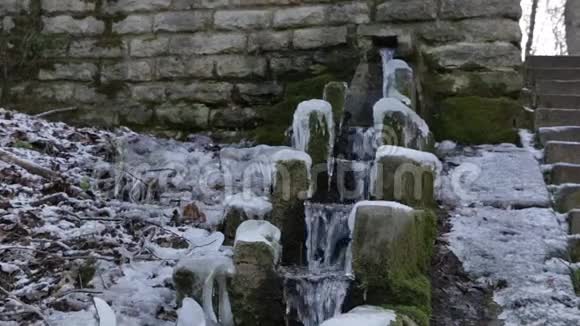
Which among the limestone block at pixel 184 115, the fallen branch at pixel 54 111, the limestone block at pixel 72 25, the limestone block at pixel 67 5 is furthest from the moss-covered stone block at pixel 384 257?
the limestone block at pixel 67 5

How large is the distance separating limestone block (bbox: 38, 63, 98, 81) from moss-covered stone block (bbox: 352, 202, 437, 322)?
4.02 metres

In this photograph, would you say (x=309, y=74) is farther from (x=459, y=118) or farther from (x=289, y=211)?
(x=289, y=211)

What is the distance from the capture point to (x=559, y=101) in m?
5.40

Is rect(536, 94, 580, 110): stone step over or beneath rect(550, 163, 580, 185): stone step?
over

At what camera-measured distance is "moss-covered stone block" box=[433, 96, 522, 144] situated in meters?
5.16

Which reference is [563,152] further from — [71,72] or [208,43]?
[71,72]

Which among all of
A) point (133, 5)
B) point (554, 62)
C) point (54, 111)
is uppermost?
point (133, 5)

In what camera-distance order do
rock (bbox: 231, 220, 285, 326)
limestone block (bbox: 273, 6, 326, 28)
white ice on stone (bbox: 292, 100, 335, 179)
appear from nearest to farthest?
1. rock (bbox: 231, 220, 285, 326)
2. white ice on stone (bbox: 292, 100, 335, 179)
3. limestone block (bbox: 273, 6, 326, 28)

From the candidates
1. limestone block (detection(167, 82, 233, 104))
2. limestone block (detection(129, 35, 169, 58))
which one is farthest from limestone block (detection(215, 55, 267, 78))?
limestone block (detection(129, 35, 169, 58))

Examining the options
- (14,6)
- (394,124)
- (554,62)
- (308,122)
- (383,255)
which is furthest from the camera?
(554,62)

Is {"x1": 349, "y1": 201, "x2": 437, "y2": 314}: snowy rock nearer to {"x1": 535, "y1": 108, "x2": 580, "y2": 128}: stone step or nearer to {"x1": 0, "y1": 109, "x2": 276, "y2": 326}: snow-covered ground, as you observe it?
{"x1": 0, "y1": 109, "x2": 276, "y2": 326}: snow-covered ground

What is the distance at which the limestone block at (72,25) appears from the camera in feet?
20.4

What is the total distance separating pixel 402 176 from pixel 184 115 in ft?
9.95

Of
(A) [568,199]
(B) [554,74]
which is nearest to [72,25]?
(B) [554,74]
